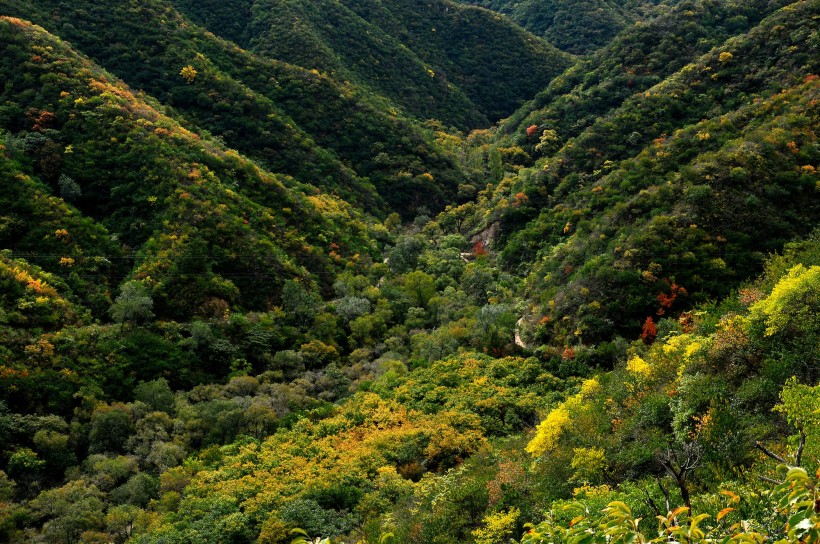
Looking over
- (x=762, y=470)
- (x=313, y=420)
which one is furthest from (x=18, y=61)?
(x=762, y=470)

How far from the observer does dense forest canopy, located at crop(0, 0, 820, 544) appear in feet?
43.0

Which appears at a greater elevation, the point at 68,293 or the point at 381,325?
the point at 381,325

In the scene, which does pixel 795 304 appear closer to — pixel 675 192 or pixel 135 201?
pixel 675 192

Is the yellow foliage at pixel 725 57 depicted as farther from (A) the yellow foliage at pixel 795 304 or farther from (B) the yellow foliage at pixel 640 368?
(A) the yellow foliage at pixel 795 304

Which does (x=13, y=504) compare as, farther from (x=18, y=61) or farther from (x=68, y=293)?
(x=18, y=61)

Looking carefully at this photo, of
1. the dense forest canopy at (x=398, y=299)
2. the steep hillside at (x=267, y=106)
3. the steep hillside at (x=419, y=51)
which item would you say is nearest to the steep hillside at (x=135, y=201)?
the dense forest canopy at (x=398, y=299)

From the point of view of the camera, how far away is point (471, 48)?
94.9 meters

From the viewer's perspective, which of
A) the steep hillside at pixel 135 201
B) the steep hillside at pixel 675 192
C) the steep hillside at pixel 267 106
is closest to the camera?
the steep hillside at pixel 675 192

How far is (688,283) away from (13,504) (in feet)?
89.8

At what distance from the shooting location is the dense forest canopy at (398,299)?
43.0 ft

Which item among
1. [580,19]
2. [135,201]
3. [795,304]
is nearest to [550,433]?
[795,304]

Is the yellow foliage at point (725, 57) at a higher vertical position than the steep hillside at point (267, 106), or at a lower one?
higher

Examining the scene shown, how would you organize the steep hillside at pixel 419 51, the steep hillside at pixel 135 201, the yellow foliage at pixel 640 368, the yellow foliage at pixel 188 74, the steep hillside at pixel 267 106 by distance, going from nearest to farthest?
the yellow foliage at pixel 640 368
the steep hillside at pixel 135 201
the steep hillside at pixel 267 106
the yellow foliage at pixel 188 74
the steep hillside at pixel 419 51

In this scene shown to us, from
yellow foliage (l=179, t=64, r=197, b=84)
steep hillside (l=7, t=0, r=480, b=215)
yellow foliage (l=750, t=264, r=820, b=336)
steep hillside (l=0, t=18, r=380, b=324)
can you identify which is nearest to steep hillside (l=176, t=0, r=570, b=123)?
steep hillside (l=7, t=0, r=480, b=215)
